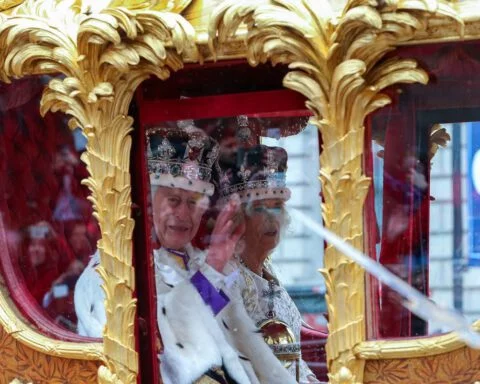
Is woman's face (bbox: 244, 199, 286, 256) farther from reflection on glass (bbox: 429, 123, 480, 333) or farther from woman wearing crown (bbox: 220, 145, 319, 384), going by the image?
reflection on glass (bbox: 429, 123, 480, 333)

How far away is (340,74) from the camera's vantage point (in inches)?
113

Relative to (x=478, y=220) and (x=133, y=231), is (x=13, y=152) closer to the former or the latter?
(x=133, y=231)

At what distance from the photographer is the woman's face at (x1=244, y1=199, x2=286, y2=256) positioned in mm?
2994

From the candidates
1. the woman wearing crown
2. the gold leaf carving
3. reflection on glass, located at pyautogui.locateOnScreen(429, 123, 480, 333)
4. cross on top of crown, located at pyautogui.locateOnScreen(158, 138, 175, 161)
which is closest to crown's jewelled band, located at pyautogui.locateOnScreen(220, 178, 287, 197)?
the woman wearing crown

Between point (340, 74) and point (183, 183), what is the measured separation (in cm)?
40

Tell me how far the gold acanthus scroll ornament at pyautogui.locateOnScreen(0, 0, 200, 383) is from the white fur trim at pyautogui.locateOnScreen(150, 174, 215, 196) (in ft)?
0.19

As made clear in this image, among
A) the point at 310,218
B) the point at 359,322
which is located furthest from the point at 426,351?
the point at 310,218

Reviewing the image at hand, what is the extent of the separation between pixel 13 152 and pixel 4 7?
298mm

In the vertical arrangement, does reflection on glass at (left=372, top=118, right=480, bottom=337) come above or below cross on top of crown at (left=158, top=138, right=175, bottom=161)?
below

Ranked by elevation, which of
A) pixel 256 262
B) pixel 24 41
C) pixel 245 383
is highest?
pixel 24 41

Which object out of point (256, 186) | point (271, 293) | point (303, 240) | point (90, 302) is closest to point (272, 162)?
point (256, 186)

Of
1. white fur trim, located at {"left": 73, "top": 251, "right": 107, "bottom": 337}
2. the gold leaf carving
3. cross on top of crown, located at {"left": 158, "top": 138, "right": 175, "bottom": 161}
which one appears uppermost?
cross on top of crown, located at {"left": 158, "top": 138, "right": 175, "bottom": 161}

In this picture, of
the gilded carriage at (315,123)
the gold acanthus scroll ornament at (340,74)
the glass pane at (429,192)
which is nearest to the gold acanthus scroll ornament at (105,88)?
the gilded carriage at (315,123)

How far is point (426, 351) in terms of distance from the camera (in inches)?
115
